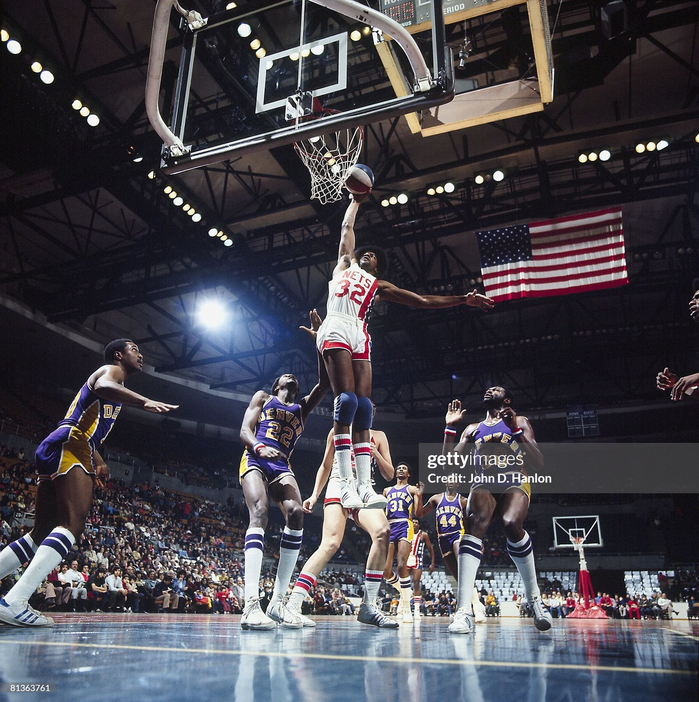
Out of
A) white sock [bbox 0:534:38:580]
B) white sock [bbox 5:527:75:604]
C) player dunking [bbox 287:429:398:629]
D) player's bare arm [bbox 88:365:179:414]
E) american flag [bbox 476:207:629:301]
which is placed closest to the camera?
white sock [bbox 5:527:75:604]

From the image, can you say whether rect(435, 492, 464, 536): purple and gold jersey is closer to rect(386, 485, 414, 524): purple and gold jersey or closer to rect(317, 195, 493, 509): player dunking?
rect(386, 485, 414, 524): purple and gold jersey

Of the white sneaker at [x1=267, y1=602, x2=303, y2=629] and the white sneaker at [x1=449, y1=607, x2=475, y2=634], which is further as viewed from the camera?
the white sneaker at [x1=267, y1=602, x2=303, y2=629]

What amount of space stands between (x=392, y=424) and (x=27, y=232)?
18175 mm

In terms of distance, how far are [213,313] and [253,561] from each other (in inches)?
579

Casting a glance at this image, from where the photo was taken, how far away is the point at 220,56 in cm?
1005

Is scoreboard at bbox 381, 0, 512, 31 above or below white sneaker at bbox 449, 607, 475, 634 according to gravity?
above

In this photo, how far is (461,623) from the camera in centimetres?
491

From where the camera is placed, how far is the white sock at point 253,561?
4.86 m

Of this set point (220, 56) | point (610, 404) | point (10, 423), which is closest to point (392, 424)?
point (610, 404)

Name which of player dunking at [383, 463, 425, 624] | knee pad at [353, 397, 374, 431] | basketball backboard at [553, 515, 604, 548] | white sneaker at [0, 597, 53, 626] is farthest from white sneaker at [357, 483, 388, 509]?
basketball backboard at [553, 515, 604, 548]

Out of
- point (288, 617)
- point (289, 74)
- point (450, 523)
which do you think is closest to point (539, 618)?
point (288, 617)

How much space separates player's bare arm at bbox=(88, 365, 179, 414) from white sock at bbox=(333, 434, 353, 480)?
1.34m

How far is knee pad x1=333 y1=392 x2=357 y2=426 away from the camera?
4578mm

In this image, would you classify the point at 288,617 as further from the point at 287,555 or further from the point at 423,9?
the point at 423,9
